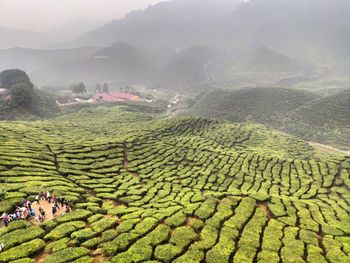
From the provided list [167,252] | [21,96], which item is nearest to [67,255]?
[167,252]

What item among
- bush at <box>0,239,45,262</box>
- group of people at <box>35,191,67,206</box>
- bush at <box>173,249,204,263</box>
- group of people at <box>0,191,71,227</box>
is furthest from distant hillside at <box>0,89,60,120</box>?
bush at <box>173,249,204,263</box>

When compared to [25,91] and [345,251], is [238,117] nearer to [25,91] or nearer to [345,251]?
[25,91]

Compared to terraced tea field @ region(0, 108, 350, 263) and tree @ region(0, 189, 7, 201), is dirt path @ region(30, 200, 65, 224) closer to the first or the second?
terraced tea field @ region(0, 108, 350, 263)

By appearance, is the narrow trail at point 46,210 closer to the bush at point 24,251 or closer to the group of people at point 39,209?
the group of people at point 39,209

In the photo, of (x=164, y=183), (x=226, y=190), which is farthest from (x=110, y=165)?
(x=226, y=190)

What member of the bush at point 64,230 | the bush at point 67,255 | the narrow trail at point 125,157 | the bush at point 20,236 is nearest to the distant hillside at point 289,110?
the narrow trail at point 125,157
